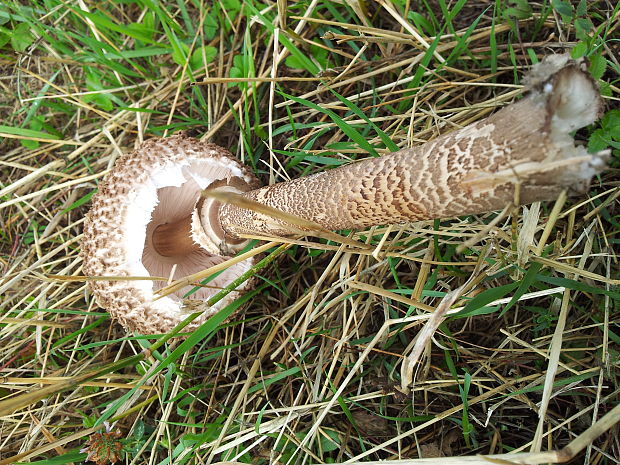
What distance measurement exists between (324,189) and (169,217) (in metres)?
1.09

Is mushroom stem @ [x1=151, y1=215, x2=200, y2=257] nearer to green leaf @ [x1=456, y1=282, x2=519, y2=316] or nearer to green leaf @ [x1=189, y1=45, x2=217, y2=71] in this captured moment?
green leaf @ [x1=189, y1=45, x2=217, y2=71]

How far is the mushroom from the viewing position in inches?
42.0

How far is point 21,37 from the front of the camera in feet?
8.79

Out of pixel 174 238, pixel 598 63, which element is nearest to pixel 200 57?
pixel 174 238

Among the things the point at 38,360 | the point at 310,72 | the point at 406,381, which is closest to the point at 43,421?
the point at 38,360

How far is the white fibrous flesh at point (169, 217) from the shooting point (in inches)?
79.7

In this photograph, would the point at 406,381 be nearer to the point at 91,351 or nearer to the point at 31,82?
the point at 91,351

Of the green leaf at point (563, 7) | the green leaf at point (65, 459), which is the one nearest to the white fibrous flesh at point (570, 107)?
the green leaf at point (563, 7)

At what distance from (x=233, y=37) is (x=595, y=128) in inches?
73.7

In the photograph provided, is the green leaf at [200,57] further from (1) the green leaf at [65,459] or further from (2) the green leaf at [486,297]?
(1) the green leaf at [65,459]

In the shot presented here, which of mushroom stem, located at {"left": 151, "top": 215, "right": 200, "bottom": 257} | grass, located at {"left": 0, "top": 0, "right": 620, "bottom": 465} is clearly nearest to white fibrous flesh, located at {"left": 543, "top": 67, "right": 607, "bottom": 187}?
grass, located at {"left": 0, "top": 0, "right": 620, "bottom": 465}

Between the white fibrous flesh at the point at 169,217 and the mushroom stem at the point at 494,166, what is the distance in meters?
0.78

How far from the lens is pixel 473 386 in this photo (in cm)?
207

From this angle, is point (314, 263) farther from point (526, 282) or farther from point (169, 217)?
point (526, 282)
